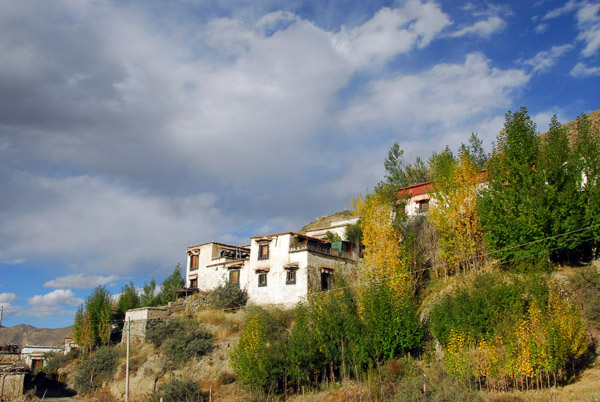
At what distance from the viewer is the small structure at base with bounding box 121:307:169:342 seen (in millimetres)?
41844

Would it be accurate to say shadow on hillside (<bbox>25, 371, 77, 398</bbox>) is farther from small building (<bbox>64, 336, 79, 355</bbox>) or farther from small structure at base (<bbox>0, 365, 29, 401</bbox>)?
small building (<bbox>64, 336, 79, 355</bbox>)

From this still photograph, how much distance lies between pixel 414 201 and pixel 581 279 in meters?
20.3

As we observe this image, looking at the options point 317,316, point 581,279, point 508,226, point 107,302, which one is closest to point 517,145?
point 508,226

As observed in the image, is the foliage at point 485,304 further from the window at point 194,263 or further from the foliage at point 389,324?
the window at point 194,263

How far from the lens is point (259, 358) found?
97.7ft

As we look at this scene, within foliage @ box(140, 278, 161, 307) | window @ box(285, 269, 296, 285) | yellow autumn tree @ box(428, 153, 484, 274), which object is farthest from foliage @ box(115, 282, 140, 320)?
yellow autumn tree @ box(428, 153, 484, 274)

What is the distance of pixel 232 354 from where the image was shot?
31.5m

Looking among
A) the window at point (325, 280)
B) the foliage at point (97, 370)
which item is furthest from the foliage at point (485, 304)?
the foliage at point (97, 370)

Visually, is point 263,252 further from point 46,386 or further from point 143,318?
point 46,386

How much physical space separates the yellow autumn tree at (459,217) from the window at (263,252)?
46.2 feet

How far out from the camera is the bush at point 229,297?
40.8m

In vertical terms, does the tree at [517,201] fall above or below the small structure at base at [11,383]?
above

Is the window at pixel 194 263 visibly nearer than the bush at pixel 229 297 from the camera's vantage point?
No

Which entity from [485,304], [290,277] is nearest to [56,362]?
[290,277]
